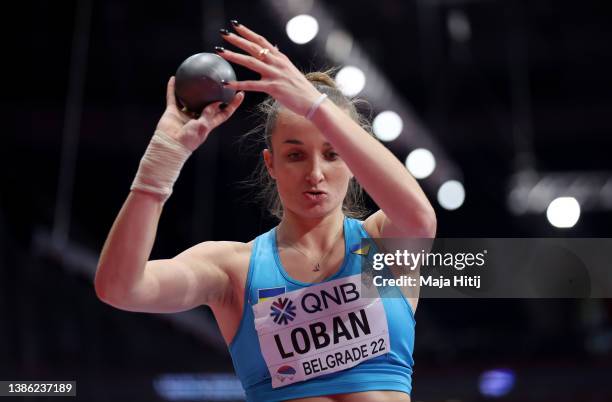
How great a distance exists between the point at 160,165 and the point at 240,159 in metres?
7.54

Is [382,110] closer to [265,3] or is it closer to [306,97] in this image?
[265,3]

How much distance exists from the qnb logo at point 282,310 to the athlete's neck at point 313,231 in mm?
174

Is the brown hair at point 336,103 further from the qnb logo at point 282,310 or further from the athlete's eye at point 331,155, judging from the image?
the qnb logo at point 282,310

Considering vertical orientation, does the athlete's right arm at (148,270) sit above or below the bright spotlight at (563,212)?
below

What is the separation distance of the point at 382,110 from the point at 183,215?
243 centimetres

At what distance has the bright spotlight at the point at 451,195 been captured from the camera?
9695 mm

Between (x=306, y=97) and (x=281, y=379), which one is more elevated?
(x=306, y=97)

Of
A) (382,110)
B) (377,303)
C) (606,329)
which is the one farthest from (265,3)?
(377,303)

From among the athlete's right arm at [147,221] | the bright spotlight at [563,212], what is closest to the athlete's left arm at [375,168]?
the athlete's right arm at [147,221]

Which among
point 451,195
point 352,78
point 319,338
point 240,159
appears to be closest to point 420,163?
point 451,195

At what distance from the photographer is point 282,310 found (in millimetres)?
2105

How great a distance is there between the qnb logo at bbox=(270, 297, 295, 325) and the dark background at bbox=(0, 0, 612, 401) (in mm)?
4281

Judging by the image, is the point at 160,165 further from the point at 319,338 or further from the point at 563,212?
the point at 563,212

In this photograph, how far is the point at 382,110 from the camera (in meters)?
9.15
